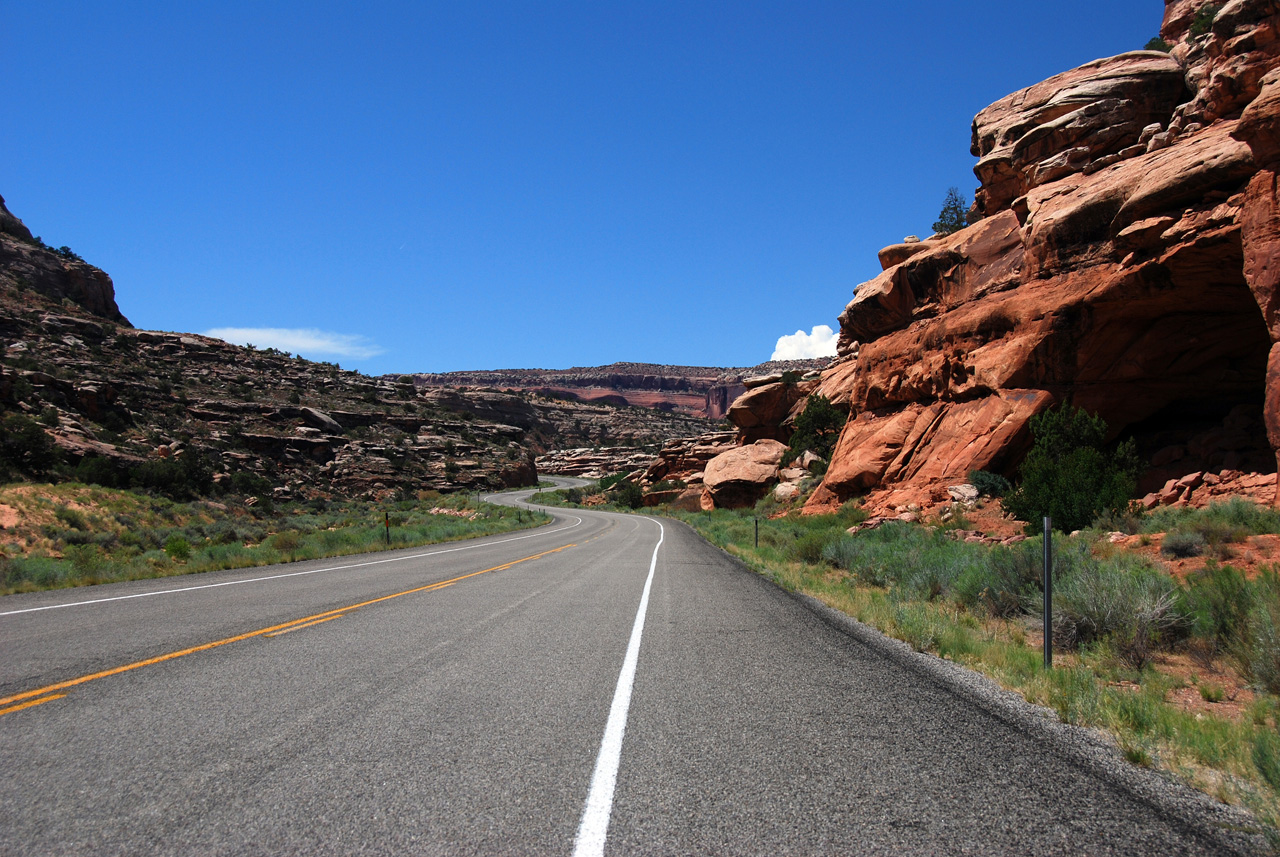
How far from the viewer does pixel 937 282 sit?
3008 centimetres

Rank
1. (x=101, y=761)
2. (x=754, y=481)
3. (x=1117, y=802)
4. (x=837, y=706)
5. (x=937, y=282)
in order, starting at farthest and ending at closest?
(x=754, y=481) → (x=937, y=282) → (x=837, y=706) → (x=101, y=761) → (x=1117, y=802)

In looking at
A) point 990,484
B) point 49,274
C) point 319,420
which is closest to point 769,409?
point 990,484

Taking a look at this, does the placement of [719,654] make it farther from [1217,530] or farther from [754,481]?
[754,481]

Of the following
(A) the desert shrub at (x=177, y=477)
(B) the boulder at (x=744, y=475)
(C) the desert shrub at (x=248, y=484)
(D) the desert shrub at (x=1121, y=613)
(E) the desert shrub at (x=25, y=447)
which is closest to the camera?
(D) the desert shrub at (x=1121, y=613)

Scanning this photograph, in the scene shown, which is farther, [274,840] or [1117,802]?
[1117,802]

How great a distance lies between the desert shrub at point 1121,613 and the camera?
697 centimetres

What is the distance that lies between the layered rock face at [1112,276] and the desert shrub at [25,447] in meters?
37.0

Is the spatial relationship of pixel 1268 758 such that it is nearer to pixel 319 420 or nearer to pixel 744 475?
pixel 744 475

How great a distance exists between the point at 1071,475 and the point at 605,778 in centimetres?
1740

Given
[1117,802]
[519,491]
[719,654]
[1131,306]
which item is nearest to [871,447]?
[1131,306]

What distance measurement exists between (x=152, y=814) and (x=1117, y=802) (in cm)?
491

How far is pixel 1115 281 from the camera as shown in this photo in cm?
1997

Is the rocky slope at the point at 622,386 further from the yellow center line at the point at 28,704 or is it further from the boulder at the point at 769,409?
the yellow center line at the point at 28,704

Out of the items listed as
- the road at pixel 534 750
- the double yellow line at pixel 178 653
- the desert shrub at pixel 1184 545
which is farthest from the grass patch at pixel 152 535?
the desert shrub at pixel 1184 545
